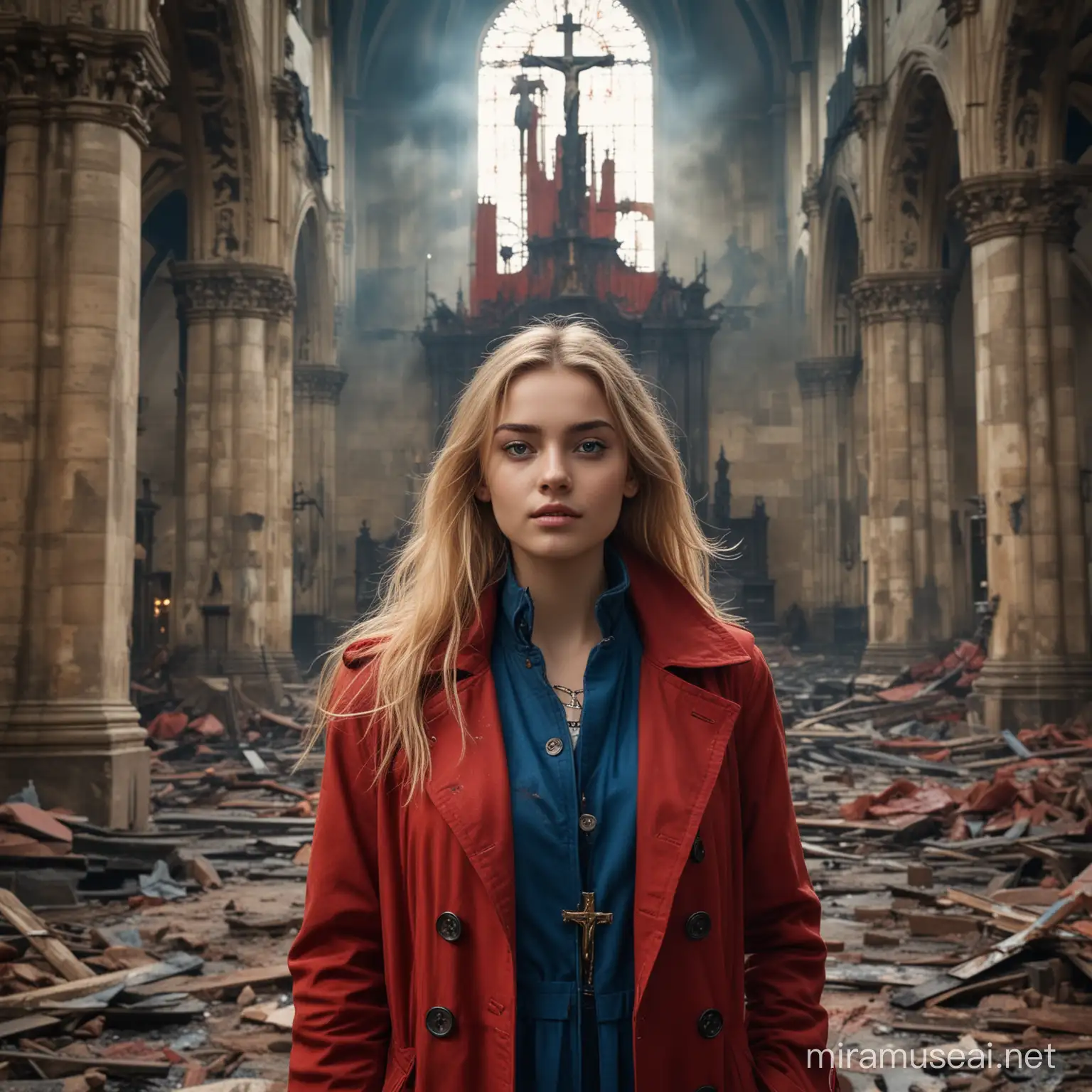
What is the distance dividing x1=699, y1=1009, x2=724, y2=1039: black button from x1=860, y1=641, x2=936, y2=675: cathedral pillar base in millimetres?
21588

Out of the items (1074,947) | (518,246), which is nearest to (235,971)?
(1074,947)

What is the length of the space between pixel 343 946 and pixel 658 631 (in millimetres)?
781

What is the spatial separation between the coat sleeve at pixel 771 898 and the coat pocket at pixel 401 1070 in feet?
1.93

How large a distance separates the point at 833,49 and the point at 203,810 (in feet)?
85.1

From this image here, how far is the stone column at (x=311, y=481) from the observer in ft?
105

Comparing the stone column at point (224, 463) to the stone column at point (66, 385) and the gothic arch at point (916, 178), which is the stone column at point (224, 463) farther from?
the gothic arch at point (916, 178)

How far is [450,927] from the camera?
7.23 ft

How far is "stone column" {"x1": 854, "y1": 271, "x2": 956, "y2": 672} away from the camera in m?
23.7

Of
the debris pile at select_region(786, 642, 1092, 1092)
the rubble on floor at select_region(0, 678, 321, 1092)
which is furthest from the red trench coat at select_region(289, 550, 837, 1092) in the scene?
the debris pile at select_region(786, 642, 1092, 1092)

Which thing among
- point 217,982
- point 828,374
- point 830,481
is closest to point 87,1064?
point 217,982

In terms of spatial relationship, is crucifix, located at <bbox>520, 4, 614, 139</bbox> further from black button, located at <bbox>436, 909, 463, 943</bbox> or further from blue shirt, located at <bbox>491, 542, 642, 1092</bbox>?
black button, located at <bbox>436, 909, 463, 943</bbox>

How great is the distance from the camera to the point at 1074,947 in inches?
262

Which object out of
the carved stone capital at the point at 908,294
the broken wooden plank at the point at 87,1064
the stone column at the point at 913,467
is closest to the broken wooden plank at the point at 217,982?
the broken wooden plank at the point at 87,1064

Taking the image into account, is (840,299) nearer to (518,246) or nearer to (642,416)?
(518,246)
